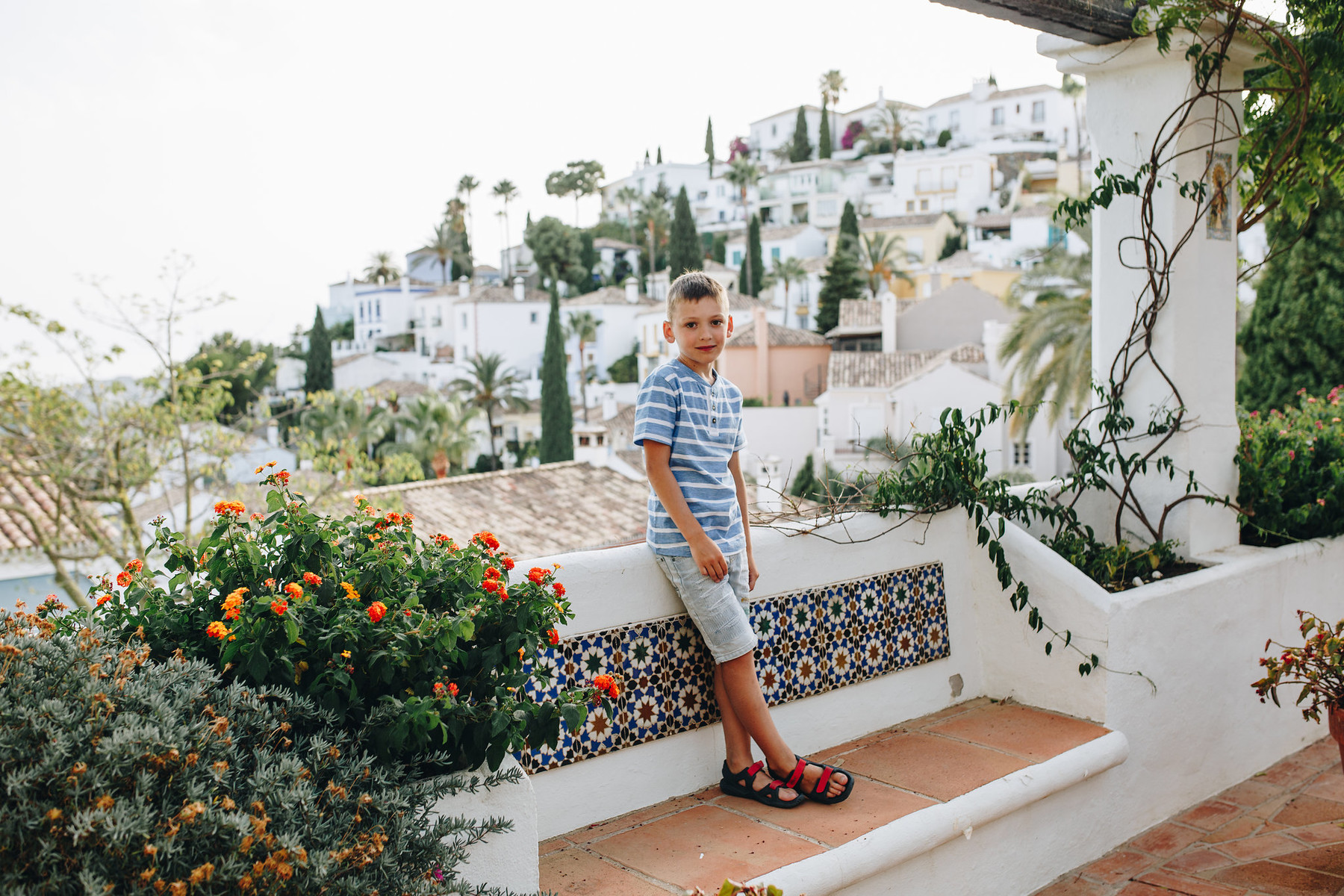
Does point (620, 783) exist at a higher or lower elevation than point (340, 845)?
lower

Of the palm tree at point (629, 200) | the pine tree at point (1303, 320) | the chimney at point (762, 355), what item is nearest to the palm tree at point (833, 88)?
the palm tree at point (629, 200)

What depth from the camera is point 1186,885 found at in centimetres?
306

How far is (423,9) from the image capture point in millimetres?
13641

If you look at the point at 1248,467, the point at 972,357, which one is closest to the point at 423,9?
the point at 1248,467

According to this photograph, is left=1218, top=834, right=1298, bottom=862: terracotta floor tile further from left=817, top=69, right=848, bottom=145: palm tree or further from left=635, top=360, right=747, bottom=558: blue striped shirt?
left=817, top=69, right=848, bottom=145: palm tree

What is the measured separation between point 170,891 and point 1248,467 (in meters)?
4.16

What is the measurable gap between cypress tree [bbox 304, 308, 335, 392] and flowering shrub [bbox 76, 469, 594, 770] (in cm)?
4643

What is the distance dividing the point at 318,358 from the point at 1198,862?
1854 inches

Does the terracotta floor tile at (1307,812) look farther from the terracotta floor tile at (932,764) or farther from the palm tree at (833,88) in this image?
the palm tree at (833,88)

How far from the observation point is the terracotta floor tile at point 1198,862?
3.19m

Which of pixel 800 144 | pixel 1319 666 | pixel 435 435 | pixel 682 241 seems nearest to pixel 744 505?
pixel 1319 666

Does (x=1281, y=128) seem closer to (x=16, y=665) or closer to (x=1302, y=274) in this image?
(x=16, y=665)

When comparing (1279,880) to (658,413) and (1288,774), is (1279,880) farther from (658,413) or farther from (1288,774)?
(658,413)

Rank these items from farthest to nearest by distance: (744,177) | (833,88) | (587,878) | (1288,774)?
1. (833,88)
2. (744,177)
3. (1288,774)
4. (587,878)
